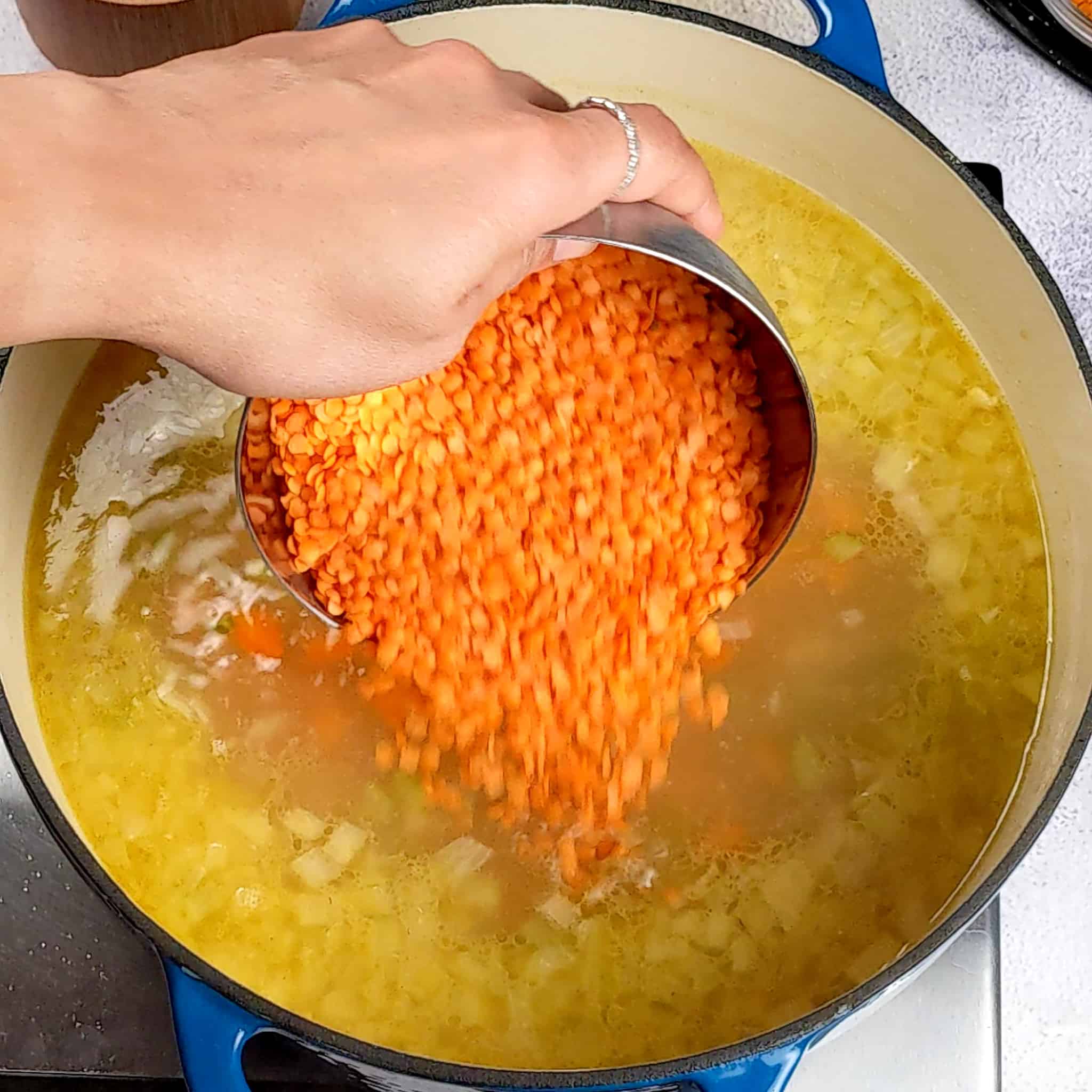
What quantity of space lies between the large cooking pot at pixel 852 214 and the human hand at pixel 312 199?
1.03ft

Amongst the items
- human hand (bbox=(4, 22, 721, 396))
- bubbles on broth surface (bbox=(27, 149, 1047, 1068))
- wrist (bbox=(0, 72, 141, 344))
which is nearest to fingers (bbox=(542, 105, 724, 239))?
human hand (bbox=(4, 22, 721, 396))

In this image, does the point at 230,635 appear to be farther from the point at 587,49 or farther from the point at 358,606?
the point at 587,49

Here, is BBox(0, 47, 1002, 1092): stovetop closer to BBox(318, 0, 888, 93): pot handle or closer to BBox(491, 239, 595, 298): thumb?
BBox(318, 0, 888, 93): pot handle

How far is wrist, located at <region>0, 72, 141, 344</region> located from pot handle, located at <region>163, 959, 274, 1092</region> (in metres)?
0.43

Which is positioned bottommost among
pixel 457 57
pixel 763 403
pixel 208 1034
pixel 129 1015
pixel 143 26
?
pixel 129 1015

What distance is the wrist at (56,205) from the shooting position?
0.48 meters

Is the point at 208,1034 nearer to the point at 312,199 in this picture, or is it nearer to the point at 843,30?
the point at 312,199

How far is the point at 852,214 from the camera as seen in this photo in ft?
3.33

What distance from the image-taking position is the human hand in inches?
19.7

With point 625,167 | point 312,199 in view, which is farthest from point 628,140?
point 312,199

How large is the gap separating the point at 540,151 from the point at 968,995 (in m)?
0.66

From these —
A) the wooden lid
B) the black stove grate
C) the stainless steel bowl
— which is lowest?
the wooden lid

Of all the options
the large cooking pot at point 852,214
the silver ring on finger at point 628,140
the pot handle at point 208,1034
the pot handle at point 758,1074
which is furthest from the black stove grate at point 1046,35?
the pot handle at point 208,1034

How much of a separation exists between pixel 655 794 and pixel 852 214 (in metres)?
0.52
